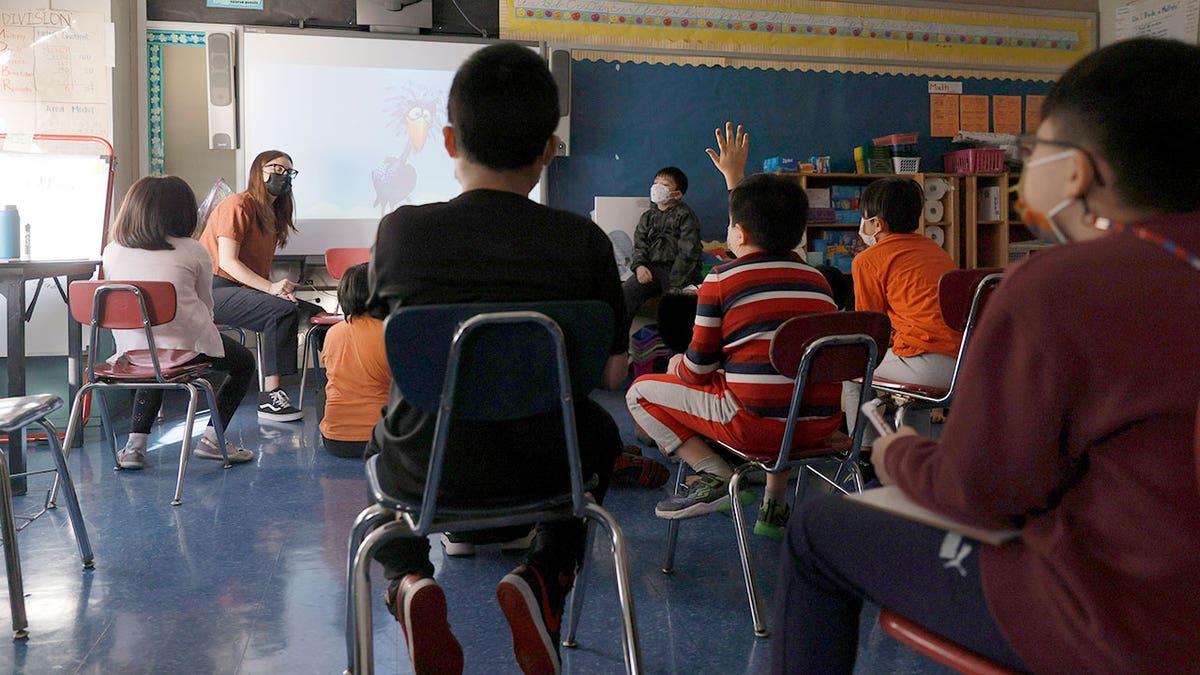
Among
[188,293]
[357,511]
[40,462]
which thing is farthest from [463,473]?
[40,462]

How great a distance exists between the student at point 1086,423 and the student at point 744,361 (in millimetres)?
1026

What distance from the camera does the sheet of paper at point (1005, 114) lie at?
6078mm

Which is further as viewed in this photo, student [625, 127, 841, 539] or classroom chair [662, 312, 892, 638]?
student [625, 127, 841, 539]

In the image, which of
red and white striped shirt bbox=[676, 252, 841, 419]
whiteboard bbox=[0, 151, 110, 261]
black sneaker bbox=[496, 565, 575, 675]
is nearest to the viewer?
black sneaker bbox=[496, 565, 575, 675]

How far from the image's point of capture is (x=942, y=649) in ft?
2.74

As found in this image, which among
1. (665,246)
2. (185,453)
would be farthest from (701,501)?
(665,246)

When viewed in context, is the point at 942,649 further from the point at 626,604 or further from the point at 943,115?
the point at 943,115

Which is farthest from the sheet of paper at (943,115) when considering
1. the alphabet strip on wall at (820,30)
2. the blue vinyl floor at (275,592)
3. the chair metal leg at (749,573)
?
the chair metal leg at (749,573)

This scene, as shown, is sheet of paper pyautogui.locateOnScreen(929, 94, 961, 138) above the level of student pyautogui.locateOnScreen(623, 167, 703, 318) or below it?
above

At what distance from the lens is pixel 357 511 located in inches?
103

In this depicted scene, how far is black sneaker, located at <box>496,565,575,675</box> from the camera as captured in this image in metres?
1.20

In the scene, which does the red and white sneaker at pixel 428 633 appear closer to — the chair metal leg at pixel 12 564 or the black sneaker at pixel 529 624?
the black sneaker at pixel 529 624

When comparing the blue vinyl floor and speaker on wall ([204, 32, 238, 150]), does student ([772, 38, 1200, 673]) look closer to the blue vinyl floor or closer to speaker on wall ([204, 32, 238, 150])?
the blue vinyl floor

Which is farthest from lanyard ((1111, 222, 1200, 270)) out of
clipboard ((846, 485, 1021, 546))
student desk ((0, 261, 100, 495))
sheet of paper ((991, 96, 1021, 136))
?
sheet of paper ((991, 96, 1021, 136))
